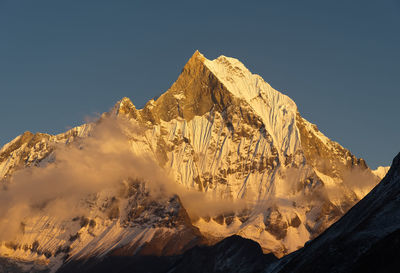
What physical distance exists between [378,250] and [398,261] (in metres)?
8.03

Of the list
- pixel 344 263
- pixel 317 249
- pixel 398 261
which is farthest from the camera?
pixel 317 249

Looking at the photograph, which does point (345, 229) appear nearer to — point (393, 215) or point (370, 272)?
point (393, 215)

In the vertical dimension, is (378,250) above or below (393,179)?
below

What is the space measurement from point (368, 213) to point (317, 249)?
44.6 feet

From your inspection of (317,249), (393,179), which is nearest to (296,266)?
(317,249)

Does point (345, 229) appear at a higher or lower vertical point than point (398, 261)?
higher

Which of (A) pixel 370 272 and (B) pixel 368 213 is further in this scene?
(B) pixel 368 213

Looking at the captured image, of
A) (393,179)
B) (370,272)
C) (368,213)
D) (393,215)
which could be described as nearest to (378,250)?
(370,272)

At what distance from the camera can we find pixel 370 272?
156m

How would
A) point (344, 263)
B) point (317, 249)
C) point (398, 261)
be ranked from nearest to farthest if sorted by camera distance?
point (398, 261), point (344, 263), point (317, 249)

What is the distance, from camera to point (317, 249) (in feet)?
617

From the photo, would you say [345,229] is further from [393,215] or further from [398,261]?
[398,261]

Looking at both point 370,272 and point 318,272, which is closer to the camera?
point 370,272

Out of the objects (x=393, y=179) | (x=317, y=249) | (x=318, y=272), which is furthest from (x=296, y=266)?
(x=393, y=179)
